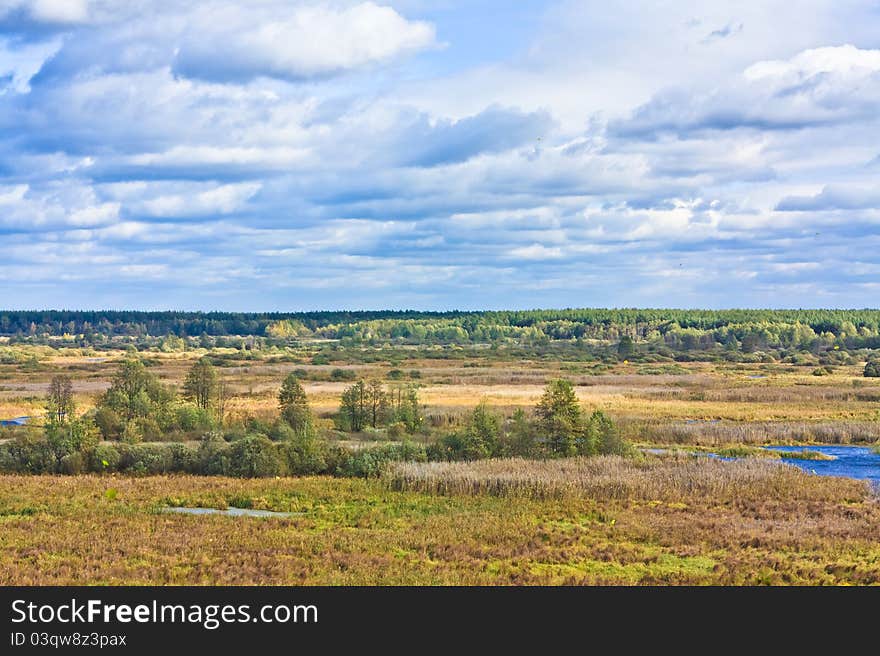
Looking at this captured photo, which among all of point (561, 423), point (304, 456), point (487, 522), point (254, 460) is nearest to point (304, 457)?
point (304, 456)

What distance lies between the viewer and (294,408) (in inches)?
2168

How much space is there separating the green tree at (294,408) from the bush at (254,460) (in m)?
6.68

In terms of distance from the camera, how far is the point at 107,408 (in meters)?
57.5

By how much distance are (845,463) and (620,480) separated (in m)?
16.4

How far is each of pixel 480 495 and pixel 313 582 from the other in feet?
48.9

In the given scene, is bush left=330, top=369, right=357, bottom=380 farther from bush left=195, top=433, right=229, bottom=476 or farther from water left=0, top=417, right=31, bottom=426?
bush left=195, top=433, right=229, bottom=476

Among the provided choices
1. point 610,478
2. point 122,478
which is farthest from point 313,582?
point 122,478

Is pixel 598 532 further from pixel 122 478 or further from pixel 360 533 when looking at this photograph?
pixel 122 478

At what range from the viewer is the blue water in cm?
4556

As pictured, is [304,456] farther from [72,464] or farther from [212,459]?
[72,464]

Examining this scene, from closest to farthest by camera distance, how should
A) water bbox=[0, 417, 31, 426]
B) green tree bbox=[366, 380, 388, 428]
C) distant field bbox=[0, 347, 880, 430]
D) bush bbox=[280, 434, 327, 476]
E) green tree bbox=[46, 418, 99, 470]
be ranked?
bush bbox=[280, 434, 327, 476] < green tree bbox=[46, 418, 99, 470] < green tree bbox=[366, 380, 388, 428] < water bbox=[0, 417, 31, 426] < distant field bbox=[0, 347, 880, 430]

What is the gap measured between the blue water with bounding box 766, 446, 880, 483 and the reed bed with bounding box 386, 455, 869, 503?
3.42 meters

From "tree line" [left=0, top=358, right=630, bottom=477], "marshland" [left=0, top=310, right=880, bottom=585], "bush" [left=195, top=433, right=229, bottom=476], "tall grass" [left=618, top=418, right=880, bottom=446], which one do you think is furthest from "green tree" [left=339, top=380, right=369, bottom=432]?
"tall grass" [left=618, top=418, right=880, bottom=446]
